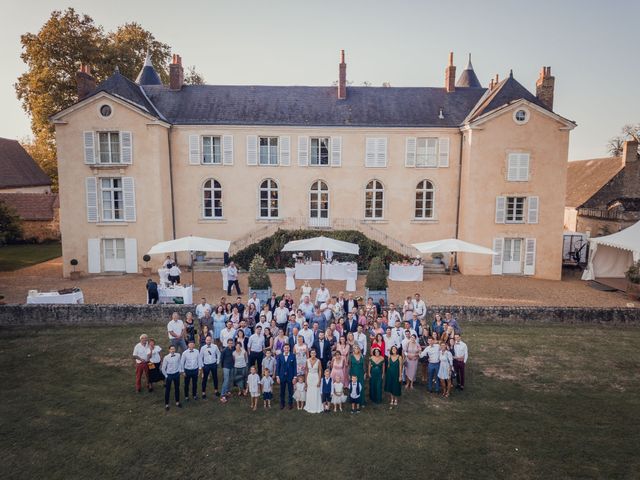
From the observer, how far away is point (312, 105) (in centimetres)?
2538

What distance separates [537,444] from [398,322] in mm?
4504

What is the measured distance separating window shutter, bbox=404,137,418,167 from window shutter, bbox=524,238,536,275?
7.00 metres

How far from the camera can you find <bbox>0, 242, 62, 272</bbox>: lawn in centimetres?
2564

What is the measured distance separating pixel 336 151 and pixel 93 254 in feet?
43.8

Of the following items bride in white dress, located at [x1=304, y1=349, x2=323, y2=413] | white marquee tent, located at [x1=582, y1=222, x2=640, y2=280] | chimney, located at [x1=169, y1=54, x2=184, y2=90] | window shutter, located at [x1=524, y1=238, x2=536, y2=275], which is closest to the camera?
bride in white dress, located at [x1=304, y1=349, x2=323, y2=413]

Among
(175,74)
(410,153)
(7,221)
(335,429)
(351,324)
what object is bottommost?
(335,429)

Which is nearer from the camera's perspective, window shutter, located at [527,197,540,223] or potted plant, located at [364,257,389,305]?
potted plant, located at [364,257,389,305]

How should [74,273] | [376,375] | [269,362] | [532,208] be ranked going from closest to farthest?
[376,375] < [269,362] < [74,273] < [532,208]

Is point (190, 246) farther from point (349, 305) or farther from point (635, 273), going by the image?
point (635, 273)

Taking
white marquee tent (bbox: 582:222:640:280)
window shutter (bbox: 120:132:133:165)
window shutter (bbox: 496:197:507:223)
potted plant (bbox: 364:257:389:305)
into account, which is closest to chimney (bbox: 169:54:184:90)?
window shutter (bbox: 120:132:133:165)

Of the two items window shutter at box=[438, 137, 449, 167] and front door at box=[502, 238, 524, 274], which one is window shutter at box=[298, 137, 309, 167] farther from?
front door at box=[502, 238, 524, 274]

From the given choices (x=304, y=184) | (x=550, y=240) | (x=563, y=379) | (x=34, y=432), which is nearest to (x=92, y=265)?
(x=304, y=184)

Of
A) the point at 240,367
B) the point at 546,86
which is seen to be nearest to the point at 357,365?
the point at 240,367

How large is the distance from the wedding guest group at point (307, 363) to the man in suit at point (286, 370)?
0.8 inches
